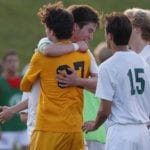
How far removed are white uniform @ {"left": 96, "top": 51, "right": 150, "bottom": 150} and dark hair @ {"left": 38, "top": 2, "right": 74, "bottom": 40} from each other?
1.85ft

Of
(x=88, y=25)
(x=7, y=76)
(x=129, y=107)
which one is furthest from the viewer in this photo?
(x=7, y=76)

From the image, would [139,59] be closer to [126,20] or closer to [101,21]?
[126,20]

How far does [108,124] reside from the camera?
8.91 m

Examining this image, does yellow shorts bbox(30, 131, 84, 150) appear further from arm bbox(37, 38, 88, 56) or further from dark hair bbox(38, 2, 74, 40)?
dark hair bbox(38, 2, 74, 40)

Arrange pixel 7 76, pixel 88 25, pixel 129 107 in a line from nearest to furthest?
pixel 129 107 → pixel 88 25 → pixel 7 76

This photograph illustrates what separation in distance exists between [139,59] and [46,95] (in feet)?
3.06

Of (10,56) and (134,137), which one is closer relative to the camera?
(134,137)

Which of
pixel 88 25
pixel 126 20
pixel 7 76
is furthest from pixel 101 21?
pixel 7 76

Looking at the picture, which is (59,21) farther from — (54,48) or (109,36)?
(109,36)

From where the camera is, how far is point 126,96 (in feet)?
28.7

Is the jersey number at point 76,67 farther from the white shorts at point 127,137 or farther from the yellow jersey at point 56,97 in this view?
the white shorts at point 127,137

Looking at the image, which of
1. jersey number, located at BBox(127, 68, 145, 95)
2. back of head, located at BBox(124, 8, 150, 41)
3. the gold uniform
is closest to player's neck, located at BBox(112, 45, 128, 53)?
jersey number, located at BBox(127, 68, 145, 95)

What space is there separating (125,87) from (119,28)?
0.53m

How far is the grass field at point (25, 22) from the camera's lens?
29.3m
